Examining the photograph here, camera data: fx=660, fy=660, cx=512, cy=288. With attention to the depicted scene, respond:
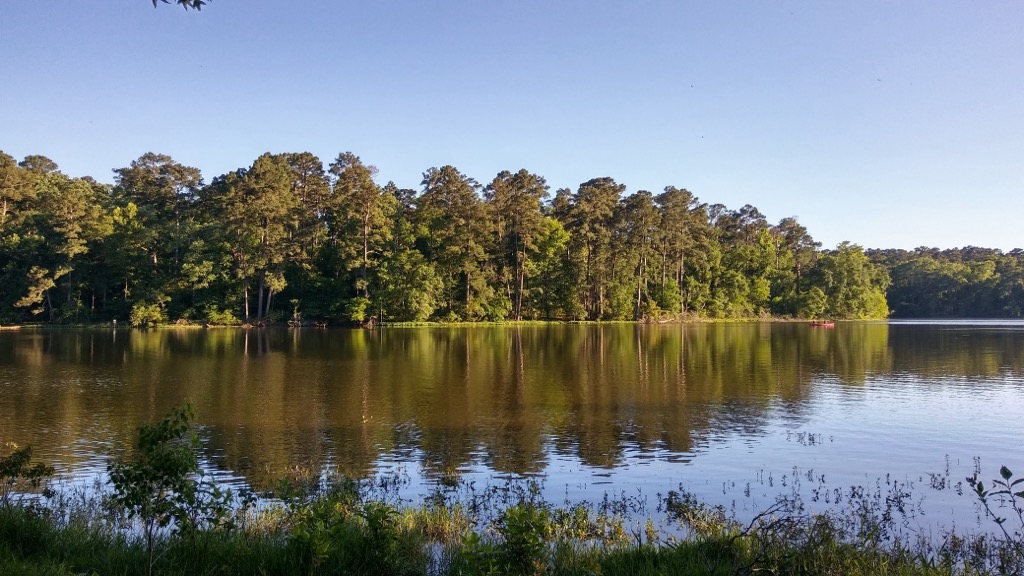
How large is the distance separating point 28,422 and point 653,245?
282 ft

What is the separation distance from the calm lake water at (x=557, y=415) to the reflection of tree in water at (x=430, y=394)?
11cm

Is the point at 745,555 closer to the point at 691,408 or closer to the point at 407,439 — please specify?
the point at 407,439

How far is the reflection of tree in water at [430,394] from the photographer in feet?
54.1

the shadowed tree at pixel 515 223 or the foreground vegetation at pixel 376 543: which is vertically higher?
the shadowed tree at pixel 515 223

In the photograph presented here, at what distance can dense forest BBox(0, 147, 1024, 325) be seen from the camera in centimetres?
7456

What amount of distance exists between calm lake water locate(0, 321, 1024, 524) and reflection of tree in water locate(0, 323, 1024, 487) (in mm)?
106

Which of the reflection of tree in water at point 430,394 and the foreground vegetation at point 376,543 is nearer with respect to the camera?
the foreground vegetation at point 376,543

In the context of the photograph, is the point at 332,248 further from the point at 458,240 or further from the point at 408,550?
the point at 408,550

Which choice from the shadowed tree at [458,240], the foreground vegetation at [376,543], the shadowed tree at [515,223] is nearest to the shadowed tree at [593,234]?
the shadowed tree at [515,223]

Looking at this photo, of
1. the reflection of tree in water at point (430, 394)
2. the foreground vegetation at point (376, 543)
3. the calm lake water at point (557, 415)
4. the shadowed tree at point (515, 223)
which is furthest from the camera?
the shadowed tree at point (515, 223)

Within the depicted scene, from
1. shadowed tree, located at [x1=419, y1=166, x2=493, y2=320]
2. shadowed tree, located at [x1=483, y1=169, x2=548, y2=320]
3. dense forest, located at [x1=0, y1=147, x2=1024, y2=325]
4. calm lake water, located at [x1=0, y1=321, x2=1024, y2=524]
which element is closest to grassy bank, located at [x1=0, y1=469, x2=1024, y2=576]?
calm lake water, located at [x1=0, y1=321, x2=1024, y2=524]

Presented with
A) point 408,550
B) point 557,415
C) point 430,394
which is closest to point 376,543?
point 408,550

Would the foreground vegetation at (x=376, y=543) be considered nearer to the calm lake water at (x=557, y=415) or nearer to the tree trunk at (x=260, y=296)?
the calm lake water at (x=557, y=415)

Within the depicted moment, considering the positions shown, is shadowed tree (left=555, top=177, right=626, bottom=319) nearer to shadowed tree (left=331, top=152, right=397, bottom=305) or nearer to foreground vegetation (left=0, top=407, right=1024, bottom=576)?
shadowed tree (left=331, top=152, right=397, bottom=305)
